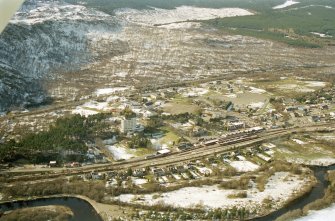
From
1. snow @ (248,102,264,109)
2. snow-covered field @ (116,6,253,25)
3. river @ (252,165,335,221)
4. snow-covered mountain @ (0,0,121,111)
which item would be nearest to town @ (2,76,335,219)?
snow @ (248,102,264,109)

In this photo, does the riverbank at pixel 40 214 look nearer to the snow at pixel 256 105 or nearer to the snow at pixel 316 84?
the snow at pixel 256 105

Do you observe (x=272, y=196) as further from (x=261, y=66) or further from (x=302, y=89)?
(x=261, y=66)

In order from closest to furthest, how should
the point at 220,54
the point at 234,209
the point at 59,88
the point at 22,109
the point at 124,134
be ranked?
1. the point at 234,209
2. the point at 124,134
3. the point at 22,109
4. the point at 59,88
5. the point at 220,54

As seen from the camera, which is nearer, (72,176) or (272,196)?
(272,196)

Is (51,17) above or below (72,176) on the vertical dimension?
above

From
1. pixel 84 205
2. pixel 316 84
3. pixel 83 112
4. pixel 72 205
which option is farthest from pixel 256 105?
pixel 72 205

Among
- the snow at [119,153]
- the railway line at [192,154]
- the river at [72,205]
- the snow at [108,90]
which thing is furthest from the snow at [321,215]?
the snow at [108,90]

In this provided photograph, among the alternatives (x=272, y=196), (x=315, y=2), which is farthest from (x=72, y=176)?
(x=315, y=2)
